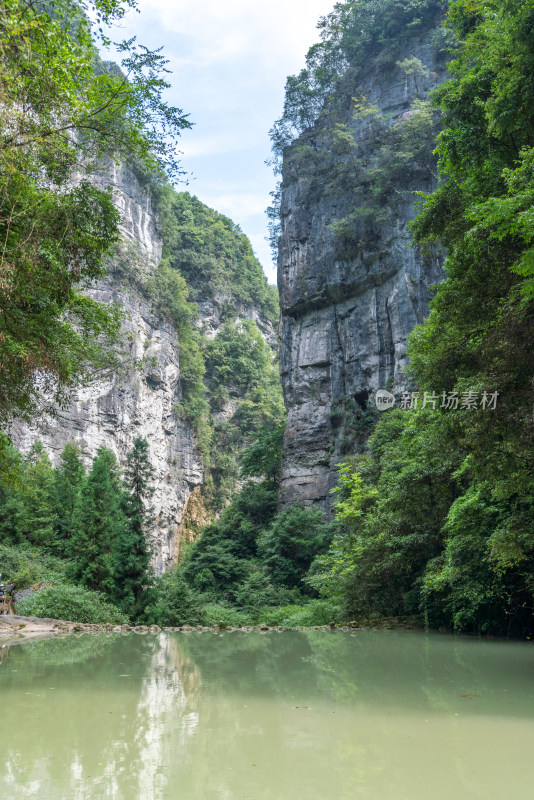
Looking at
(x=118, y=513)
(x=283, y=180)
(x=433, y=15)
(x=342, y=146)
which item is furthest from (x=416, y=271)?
(x=118, y=513)

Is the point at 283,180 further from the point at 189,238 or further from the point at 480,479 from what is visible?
the point at 480,479

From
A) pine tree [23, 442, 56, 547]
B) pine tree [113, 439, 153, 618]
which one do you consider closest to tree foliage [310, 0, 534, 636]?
pine tree [113, 439, 153, 618]

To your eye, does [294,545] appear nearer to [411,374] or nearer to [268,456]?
[268,456]

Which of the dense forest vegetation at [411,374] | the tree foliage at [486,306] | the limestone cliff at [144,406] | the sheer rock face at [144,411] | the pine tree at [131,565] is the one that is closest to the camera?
the tree foliage at [486,306]

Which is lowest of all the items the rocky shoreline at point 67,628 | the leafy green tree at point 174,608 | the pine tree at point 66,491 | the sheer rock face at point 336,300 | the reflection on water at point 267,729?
the leafy green tree at point 174,608

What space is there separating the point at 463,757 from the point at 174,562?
36172 mm

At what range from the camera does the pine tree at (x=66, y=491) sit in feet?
81.6

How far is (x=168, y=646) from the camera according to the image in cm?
858

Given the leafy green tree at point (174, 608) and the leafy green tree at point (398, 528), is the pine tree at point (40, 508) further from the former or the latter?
the leafy green tree at point (398, 528)

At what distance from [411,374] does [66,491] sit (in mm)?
19774

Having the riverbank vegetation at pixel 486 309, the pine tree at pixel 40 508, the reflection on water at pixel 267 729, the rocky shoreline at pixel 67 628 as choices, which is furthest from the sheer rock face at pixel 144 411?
the reflection on water at pixel 267 729

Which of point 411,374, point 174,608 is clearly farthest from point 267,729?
point 174,608

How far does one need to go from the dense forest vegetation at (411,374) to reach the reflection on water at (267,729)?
2550 mm

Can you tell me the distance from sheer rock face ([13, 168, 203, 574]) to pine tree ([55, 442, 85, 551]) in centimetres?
295
